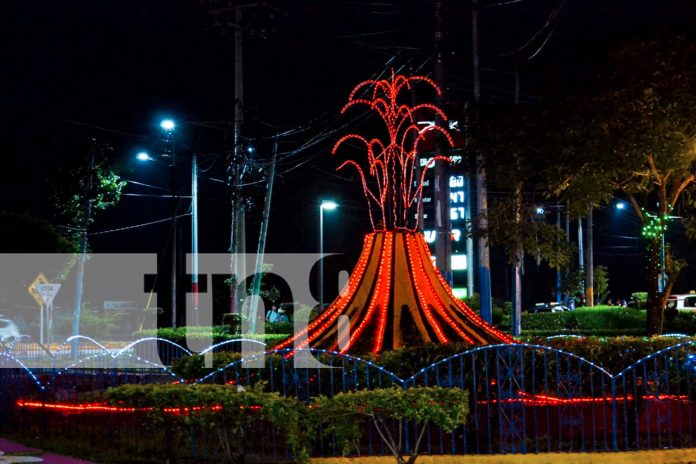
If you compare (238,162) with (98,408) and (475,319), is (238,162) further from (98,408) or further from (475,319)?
(98,408)

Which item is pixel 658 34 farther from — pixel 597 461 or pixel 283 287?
pixel 283 287

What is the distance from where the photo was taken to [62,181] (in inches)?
1355

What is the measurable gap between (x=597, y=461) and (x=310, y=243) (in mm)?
53404

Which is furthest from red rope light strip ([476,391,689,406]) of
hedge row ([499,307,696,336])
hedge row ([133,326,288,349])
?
hedge row ([499,307,696,336])

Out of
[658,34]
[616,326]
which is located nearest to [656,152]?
[658,34]

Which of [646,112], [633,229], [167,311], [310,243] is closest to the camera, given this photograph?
[646,112]

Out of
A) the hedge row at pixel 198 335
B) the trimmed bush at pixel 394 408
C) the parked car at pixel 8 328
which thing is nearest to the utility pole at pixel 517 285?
the hedge row at pixel 198 335

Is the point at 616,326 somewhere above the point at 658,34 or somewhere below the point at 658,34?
below

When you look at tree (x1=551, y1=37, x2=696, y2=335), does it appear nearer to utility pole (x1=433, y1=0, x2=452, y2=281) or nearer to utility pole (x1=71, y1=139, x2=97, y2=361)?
utility pole (x1=433, y1=0, x2=452, y2=281)

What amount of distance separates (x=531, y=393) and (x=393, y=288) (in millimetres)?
3901

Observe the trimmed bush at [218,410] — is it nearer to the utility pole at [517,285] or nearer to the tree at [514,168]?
the tree at [514,168]

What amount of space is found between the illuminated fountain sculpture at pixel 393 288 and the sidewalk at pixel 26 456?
4221mm

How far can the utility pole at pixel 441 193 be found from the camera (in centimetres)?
2175

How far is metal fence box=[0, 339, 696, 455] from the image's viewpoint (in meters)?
11.3
